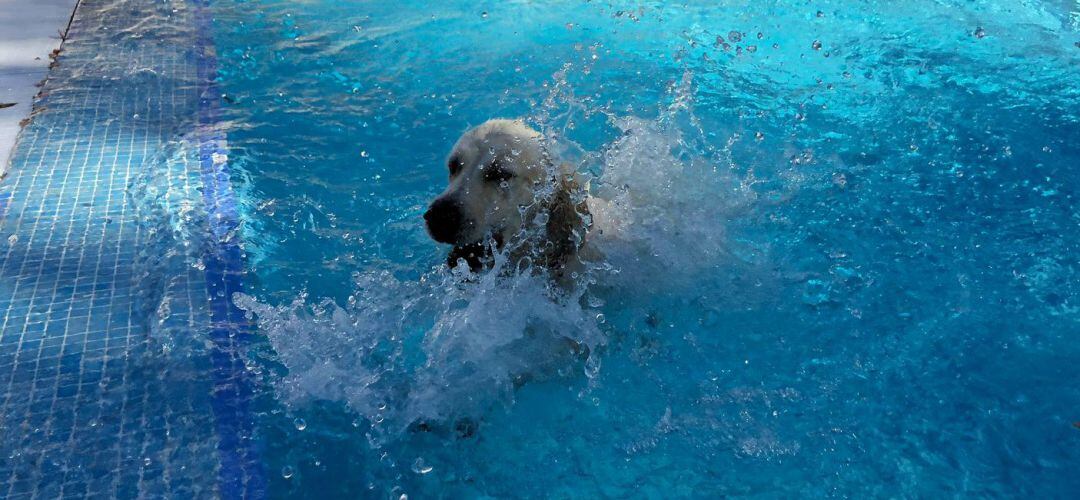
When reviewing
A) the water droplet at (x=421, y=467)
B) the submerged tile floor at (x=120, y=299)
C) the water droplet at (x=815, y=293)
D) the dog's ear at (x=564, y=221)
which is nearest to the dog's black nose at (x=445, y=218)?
the dog's ear at (x=564, y=221)

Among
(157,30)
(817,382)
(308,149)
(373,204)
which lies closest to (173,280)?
(373,204)

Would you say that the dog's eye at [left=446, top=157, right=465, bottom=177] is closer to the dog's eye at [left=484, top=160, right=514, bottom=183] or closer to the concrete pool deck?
the dog's eye at [left=484, top=160, right=514, bottom=183]

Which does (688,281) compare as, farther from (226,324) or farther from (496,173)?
(226,324)

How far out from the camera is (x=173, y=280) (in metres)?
3.95

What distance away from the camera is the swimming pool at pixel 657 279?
312 cm

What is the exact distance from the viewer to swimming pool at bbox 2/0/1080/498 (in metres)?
3.12

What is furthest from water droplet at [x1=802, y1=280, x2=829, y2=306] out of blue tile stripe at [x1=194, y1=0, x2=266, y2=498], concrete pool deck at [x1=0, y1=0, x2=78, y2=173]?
concrete pool deck at [x1=0, y1=0, x2=78, y2=173]

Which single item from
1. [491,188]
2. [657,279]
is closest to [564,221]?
[491,188]

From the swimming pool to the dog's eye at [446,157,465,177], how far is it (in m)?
0.49

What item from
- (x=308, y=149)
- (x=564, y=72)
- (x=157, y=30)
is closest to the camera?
(x=308, y=149)

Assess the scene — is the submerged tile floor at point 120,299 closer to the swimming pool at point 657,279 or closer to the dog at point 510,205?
the swimming pool at point 657,279

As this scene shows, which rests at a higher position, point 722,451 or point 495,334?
point 495,334

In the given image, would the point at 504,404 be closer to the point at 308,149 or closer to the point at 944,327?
A: the point at 944,327

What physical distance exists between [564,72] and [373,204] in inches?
95.8
